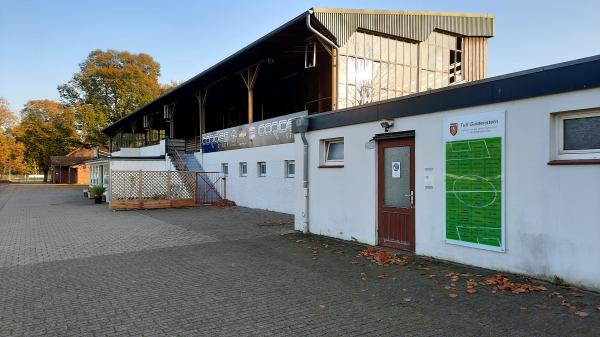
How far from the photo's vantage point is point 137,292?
5.55 metres

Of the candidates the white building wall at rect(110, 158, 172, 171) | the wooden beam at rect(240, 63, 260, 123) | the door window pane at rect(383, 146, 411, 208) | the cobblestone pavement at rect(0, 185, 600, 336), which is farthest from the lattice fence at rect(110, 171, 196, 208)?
the door window pane at rect(383, 146, 411, 208)

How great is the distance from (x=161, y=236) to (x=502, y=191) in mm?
7908

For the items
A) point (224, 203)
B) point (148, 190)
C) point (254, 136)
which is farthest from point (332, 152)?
point (148, 190)

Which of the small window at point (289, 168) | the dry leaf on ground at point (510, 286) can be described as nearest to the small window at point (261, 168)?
the small window at point (289, 168)

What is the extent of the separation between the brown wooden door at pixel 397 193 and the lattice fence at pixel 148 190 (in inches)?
501

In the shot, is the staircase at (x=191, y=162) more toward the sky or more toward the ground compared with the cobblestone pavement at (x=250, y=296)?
more toward the sky

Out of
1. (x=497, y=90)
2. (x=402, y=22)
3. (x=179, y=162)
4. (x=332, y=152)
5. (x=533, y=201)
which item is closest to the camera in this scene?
(x=533, y=201)

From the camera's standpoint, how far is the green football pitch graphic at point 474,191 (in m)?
6.24

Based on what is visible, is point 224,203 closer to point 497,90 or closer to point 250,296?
point 250,296

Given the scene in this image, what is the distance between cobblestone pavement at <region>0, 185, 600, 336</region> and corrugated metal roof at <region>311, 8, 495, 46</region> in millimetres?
10260

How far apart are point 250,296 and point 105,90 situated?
5104cm

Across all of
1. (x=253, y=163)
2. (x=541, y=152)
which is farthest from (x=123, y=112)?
(x=541, y=152)

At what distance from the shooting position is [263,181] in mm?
17609

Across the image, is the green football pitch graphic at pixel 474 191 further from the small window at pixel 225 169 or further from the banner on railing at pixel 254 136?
the small window at pixel 225 169
